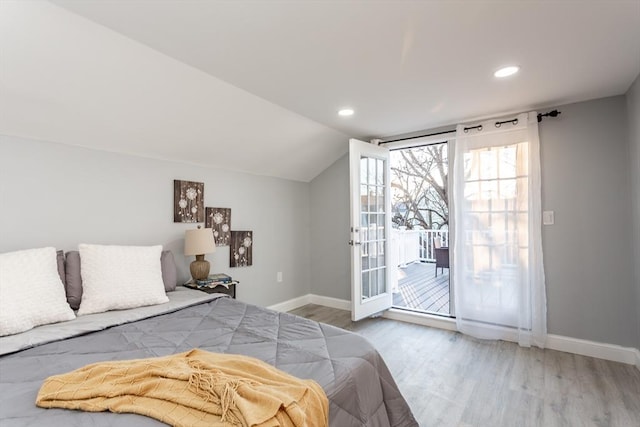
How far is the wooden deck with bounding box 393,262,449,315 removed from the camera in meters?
4.21

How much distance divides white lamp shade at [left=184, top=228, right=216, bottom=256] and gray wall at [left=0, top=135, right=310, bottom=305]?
248 mm

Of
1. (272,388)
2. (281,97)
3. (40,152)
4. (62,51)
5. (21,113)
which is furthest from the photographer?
(281,97)

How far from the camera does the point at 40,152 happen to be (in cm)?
215

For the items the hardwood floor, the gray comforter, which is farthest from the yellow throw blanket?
the hardwood floor

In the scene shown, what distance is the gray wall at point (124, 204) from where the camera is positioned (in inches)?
81.3

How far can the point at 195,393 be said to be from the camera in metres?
0.96

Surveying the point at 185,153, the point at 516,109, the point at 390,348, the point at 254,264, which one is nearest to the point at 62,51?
the point at 185,153

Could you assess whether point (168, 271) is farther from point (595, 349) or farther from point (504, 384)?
point (595, 349)

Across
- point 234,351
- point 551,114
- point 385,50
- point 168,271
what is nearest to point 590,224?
point 551,114

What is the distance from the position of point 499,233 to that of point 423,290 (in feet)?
7.59

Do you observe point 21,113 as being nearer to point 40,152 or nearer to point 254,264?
point 40,152

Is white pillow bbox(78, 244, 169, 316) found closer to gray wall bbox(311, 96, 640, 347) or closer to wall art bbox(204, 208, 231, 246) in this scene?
wall art bbox(204, 208, 231, 246)

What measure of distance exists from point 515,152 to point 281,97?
2253 mm

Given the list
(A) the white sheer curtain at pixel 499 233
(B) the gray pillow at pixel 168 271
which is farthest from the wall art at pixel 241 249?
(A) the white sheer curtain at pixel 499 233
